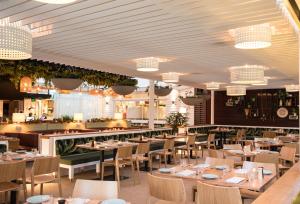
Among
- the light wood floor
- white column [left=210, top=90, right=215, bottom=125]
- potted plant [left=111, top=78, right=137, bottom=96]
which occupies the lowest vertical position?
the light wood floor

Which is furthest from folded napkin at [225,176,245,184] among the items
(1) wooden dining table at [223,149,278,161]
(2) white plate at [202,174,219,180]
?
(1) wooden dining table at [223,149,278,161]

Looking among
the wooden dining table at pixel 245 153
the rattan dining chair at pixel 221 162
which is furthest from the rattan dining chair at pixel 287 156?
the rattan dining chair at pixel 221 162

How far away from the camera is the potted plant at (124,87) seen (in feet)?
36.5

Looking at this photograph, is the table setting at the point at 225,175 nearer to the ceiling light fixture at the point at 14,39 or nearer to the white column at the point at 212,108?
the ceiling light fixture at the point at 14,39

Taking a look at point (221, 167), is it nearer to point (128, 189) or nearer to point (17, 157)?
point (128, 189)

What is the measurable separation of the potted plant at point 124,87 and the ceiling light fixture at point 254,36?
23.0ft

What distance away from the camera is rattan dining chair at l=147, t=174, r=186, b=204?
353 centimetres

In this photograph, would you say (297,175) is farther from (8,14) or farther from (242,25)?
(8,14)

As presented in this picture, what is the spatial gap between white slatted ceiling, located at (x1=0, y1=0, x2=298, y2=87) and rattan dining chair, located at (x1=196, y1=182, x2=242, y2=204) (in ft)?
6.48

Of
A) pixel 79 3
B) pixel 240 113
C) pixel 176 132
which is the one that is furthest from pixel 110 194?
pixel 240 113

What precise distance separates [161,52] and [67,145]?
3.59 metres

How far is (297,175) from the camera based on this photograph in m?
3.97

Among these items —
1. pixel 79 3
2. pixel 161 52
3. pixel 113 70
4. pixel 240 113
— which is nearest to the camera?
pixel 79 3

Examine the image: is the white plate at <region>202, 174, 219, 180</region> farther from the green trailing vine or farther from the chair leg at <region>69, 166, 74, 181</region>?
the green trailing vine
